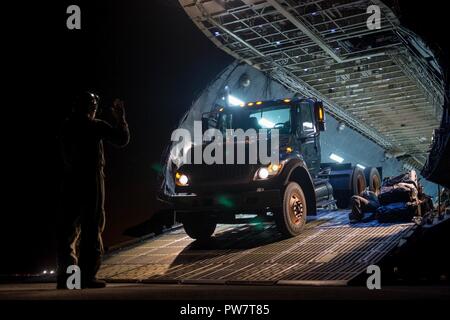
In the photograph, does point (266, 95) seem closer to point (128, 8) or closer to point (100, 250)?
point (128, 8)

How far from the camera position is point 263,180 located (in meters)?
6.66

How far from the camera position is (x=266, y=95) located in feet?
41.5

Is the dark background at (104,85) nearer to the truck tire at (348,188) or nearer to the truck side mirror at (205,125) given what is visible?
the truck side mirror at (205,125)

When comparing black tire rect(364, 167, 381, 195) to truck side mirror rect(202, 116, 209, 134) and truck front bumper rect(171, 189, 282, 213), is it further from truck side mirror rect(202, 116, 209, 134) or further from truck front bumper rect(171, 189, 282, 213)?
truck front bumper rect(171, 189, 282, 213)

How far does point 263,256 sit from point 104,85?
4.78 meters

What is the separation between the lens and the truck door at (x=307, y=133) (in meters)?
7.66

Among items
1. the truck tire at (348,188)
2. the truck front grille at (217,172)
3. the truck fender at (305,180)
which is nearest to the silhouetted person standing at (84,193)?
the truck front grille at (217,172)

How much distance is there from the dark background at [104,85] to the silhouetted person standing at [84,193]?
313 cm

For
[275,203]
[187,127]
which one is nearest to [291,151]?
[275,203]

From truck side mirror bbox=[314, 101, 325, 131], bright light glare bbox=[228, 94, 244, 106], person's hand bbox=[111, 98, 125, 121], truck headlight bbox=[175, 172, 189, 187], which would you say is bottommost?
truck headlight bbox=[175, 172, 189, 187]

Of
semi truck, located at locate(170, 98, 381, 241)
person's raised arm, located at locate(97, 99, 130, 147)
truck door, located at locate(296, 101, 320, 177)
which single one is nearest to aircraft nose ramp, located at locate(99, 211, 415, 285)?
semi truck, located at locate(170, 98, 381, 241)

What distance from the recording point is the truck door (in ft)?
25.1

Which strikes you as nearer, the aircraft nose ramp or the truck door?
the aircraft nose ramp

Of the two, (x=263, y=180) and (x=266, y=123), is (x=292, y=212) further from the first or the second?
(x=266, y=123)
